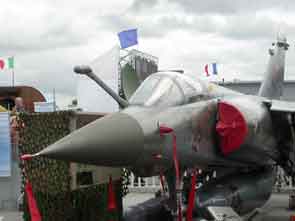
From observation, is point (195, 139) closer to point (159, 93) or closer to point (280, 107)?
point (159, 93)

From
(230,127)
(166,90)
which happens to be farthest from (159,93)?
(230,127)

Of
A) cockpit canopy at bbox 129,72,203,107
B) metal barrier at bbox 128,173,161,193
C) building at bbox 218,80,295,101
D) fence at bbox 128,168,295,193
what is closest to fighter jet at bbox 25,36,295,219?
cockpit canopy at bbox 129,72,203,107

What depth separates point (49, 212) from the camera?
6520mm

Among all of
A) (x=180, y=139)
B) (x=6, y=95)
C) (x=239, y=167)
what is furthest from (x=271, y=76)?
(x=6, y=95)

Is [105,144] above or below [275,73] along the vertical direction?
below

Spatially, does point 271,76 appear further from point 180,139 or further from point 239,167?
point 180,139

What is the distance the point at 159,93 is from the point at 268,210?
4.91 metres

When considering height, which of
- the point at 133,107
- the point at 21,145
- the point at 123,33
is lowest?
Answer: the point at 21,145

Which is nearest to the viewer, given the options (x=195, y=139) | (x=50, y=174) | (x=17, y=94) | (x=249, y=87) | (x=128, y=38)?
(x=195, y=139)

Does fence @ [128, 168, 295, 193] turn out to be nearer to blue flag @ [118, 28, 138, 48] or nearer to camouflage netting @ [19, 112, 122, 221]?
blue flag @ [118, 28, 138, 48]

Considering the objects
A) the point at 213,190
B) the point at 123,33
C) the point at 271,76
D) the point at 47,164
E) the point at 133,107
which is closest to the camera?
the point at 133,107

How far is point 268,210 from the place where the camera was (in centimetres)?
984

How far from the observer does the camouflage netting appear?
252 inches

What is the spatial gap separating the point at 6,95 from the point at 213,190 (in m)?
12.5
